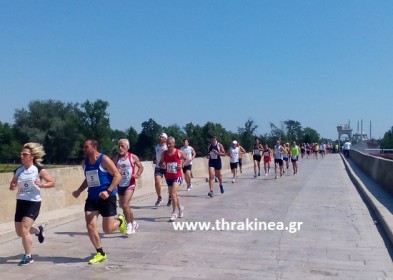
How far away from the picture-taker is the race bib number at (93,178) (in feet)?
24.9

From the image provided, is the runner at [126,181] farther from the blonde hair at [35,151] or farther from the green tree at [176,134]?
the green tree at [176,134]

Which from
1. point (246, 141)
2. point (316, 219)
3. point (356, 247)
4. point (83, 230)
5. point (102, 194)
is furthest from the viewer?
point (246, 141)

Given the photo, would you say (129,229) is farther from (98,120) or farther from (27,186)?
(98,120)

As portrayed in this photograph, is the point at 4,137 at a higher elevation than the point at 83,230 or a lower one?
higher

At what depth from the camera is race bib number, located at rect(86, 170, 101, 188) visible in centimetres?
759

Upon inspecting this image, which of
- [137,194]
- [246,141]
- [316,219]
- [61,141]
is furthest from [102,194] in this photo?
[246,141]

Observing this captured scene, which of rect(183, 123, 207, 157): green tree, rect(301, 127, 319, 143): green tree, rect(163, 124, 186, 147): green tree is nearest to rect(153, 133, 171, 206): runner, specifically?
rect(163, 124, 186, 147): green tree

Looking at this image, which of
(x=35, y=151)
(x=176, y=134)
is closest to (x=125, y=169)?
(x=35, y=151)

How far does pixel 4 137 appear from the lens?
41.0m

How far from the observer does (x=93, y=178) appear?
7.61 m

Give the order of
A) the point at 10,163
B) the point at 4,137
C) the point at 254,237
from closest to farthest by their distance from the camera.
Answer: the point at 254,237
the point at 10,163
the point at 4,137

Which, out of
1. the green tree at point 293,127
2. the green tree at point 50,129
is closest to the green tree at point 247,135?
the green tree at point 50,129

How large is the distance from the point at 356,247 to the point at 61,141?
2822 cm

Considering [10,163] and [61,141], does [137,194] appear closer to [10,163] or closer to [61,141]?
[10,163]
